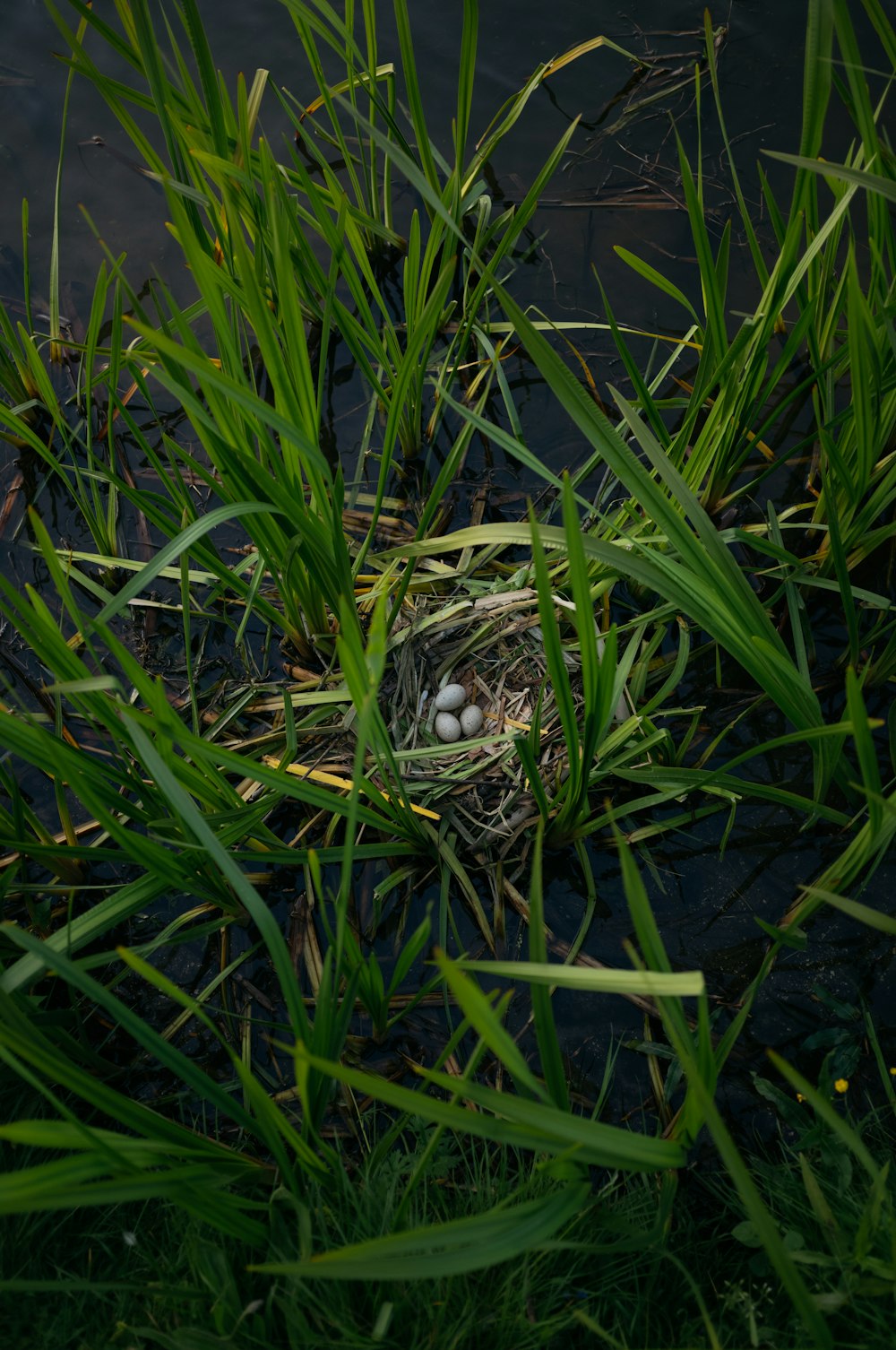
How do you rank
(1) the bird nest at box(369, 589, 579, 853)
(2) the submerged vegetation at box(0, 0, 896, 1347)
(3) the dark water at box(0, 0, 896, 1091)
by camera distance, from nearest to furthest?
(2) the submerged vegetation at box(0, 0, 896, 1347), (1) the bird nest at box(369, 589, 579, 853), (3) the dark water at box(0, 0, 896, 1091)

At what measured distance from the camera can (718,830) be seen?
4.52 feet

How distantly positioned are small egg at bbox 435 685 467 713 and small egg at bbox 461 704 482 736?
3cm

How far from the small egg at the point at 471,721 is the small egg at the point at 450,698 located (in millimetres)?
25

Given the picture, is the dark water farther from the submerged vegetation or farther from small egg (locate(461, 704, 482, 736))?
small egg (locate(461, 704, 482, 736))

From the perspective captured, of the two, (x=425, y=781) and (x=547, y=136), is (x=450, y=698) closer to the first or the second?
(x=425, y=781)

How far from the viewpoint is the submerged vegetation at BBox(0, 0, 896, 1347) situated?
895 millimetres

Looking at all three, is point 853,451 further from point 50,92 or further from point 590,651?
point 50,92

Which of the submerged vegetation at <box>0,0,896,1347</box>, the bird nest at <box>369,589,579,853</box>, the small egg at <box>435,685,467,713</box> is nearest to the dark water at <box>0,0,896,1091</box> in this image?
the submerged vegetation at <box>0,0,896,1347</box>

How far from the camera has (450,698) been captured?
4.75ft

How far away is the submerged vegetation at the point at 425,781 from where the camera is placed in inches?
35.2

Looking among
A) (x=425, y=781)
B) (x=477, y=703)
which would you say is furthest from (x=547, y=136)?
(x=425, y=781)

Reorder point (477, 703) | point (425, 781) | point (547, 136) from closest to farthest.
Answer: point (425, 781)
point (477, 703)
point (547, 136)

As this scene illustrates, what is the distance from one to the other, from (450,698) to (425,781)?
0.49 feet

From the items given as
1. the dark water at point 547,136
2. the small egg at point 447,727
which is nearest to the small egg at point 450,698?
the small egg at point 447,727
